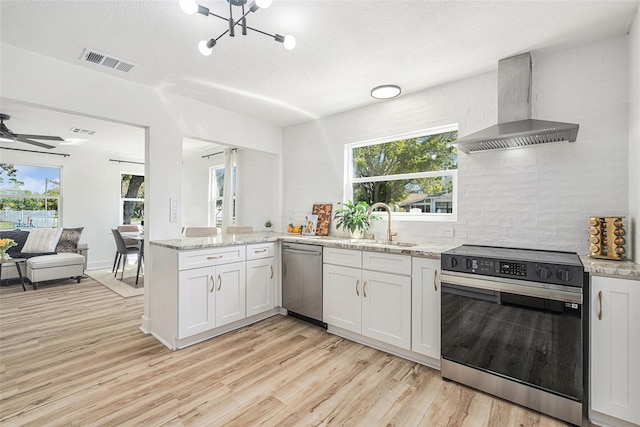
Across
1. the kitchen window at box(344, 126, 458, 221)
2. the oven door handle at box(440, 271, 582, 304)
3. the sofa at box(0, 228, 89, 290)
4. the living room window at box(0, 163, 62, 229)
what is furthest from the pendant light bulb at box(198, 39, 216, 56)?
the living room window at box(0, 163, 62, 229)

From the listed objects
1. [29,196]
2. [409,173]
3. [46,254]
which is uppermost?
[409,173]

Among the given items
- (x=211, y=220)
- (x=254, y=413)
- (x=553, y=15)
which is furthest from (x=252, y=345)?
(x=211, y=220)

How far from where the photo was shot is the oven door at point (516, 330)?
1.76 m

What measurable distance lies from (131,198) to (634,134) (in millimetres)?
8293

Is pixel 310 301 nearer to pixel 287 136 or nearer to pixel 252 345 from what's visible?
pixel 252 345

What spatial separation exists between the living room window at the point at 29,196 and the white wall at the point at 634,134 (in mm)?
8392

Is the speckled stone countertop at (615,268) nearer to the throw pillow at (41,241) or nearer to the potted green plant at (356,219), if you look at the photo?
the potted green plant at (356,219)

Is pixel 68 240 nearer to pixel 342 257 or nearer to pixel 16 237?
pixel 16 237

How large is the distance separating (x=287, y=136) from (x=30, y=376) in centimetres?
360

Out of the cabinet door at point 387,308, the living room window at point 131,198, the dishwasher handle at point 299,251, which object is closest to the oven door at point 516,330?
the cabinet door at point 387,308

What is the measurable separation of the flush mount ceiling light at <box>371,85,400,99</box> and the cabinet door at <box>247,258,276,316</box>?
213 centimetres

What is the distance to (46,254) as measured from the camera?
16.9 ft

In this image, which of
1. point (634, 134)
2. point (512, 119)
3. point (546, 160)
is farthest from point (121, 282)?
point (634, 134)

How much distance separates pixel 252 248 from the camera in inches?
128
